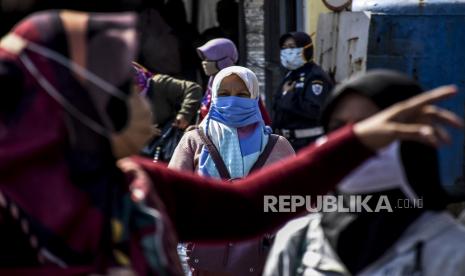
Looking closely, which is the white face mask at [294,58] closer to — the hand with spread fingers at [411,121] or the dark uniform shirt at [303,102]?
the dark uniform shirt at [303,102]

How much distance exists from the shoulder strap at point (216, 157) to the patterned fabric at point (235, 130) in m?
0.02

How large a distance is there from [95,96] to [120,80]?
3.0 inches

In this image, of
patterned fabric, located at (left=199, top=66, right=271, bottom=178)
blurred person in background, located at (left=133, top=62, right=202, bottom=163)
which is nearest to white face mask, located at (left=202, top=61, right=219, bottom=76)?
blurred person in background, located at (left=133, top=62, right=202, bottom=163)

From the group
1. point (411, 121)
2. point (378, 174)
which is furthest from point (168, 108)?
point (411, 121)

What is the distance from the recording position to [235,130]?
6.85 metres

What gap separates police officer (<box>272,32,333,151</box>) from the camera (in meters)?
9.72

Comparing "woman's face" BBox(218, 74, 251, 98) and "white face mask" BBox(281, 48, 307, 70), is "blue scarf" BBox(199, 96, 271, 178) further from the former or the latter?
"white face mask" BBox(281, 48, 307, 70)

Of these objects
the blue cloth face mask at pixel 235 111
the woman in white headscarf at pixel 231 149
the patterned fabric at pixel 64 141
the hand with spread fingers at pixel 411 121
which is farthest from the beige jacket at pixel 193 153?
the patterned fabric at pixel 64 141

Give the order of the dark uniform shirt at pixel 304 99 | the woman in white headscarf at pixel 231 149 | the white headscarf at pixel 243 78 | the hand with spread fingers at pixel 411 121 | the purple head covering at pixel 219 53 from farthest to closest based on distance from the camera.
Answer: the purple head covering at pixel 219 53, the dark uniform shirt at pixel 304 99, the white headscarf at pixel 243 78, the woman in white headscarf at pixel 231 149, the hand with spread fingers at pixel 411 121

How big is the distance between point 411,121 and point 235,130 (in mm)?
3769

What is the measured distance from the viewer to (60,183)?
293 centimetres

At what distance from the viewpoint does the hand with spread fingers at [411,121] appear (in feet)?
9.92

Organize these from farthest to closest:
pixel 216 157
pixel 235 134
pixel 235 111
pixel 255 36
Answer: pixel 255 36
pixel 235 111
pixel 235 134
pixel 216 157

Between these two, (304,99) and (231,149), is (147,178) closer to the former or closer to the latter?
(231,149)
